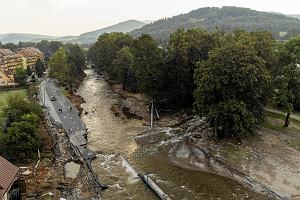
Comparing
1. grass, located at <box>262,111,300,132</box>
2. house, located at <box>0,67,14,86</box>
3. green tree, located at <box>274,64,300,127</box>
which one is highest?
green tree, located at <box>274,64,300,127</box>

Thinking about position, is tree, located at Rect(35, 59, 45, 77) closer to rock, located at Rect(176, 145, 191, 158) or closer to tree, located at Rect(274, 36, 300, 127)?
rock, located at Rect(176, 145, 191, 158)

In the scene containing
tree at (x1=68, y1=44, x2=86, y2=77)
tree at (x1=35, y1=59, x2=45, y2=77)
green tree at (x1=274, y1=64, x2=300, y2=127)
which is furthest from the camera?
tree at (x1=35, y1=59, x2=45, y2=77)

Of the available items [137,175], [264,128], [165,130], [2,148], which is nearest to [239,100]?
[264,128]

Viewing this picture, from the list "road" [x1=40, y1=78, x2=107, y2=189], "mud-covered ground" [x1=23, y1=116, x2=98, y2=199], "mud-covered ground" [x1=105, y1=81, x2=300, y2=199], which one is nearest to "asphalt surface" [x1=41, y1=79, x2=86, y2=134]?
"road" [x1=40, y1=78, x2=107, y2=189]

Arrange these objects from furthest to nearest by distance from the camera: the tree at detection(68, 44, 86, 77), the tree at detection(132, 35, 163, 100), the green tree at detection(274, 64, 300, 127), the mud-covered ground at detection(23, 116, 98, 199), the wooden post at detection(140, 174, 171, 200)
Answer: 1. the tree at detection(68, 44, 86, 77)
2. the tree at detection(132, 35, 163, 100)
3. the green tree at detection(274, 64, 300, 127)
4. the mud-covered ground at detection(23, 116, 98, 199)
5. the wooden post at detection(140, 174, 171, 200)

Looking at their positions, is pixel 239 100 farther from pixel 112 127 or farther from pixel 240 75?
pixel 112 127

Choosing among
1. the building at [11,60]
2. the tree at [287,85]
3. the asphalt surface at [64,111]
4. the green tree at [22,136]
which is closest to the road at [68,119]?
the asphalt surface at [64,111]
